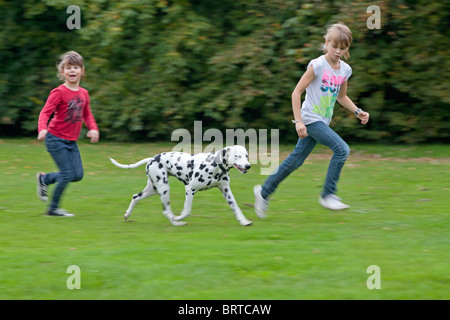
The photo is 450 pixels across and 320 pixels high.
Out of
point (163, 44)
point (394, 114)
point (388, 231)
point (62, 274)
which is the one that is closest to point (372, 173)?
point (394, 114)

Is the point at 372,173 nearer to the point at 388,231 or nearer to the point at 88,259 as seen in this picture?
the point at 388,231

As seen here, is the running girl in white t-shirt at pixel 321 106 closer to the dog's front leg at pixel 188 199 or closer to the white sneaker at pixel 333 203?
the white sneaker at pixel 333 203

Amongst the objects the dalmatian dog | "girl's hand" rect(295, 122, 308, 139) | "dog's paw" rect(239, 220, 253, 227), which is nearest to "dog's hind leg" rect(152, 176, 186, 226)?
the dalmatian dog

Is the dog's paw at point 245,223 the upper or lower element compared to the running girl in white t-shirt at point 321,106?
lower

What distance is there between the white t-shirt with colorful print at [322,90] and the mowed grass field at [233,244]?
1.15 meters

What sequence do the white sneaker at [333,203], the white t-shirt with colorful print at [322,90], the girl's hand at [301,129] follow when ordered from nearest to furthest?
the girl's hand at [301,129], the white t-shirt with colorful print at [322,90], the white sneaker at [333,203]

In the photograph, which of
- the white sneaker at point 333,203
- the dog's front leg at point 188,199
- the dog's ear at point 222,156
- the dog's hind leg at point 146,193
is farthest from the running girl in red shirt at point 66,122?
the white sneaker at point 333,203

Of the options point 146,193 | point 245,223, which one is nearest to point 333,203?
point 245,223

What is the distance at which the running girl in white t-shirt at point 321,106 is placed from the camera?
739 centimetres

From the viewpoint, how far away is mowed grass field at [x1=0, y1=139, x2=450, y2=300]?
16.8 feet

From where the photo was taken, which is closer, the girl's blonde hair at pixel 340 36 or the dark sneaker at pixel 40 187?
the girl's blonde hair at pixel 340 36

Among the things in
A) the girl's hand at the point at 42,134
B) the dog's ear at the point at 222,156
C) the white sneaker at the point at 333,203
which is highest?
the girl's hand at the point at 42,134

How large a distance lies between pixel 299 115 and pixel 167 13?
27.2 feet

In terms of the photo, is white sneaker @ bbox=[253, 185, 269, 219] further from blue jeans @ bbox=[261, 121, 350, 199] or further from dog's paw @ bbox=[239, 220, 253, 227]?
dog's paw @ bbox=[239, 220, 253, 227]
